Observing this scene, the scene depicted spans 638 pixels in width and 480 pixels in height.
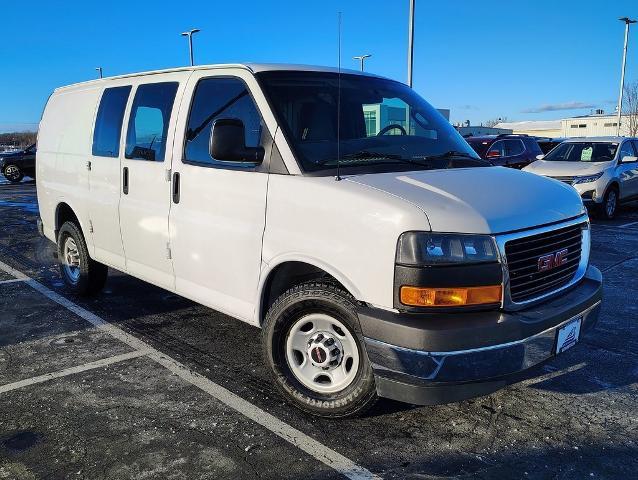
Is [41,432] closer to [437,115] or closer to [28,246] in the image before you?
[437,115]

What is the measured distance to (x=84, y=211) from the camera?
5.46m

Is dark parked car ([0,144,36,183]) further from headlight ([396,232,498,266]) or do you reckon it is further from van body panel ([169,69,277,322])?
headlight ([396,232,498,266])

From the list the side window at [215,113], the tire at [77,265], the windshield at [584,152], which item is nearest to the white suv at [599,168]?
the windshield at [584,152]

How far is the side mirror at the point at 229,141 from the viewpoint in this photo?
3457mm

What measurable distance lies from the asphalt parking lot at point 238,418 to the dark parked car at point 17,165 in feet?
65.1

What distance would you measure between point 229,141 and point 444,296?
162 centimetres

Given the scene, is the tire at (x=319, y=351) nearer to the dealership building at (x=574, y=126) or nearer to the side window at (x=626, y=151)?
the side window at (x=626, y=151)

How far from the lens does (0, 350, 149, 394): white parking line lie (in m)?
3.86

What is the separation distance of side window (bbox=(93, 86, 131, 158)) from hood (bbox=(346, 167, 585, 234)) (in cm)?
265

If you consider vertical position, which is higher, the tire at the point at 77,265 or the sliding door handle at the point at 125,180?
the sliding door handle at the point at 125,180

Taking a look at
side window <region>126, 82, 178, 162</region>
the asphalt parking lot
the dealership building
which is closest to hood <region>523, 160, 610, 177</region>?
the asphalt parking lot

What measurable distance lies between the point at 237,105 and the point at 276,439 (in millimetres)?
2178

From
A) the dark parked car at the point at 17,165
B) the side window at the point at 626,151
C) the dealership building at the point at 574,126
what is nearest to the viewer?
the side window at the point at 626,151

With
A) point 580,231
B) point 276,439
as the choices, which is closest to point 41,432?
point 276,439
